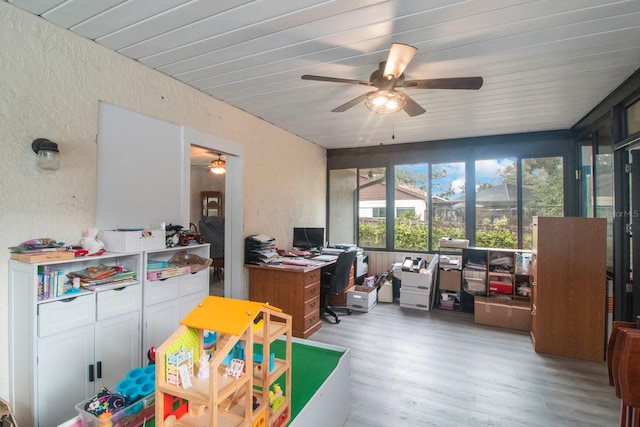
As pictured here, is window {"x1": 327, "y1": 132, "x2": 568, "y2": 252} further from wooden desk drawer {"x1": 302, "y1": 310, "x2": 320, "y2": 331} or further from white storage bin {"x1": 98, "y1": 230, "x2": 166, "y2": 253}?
white storage bin {"x1": 98, "y1": 230, "x2": 166, "y2": 253}

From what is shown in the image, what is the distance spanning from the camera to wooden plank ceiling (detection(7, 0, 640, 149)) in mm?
1670

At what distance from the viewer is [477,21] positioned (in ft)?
5.76

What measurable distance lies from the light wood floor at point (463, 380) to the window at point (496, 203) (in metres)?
1.42

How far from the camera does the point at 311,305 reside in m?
3.35

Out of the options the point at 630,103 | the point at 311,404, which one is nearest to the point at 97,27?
the point at 311,404

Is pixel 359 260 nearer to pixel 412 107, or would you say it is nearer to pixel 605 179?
pixel 412 107

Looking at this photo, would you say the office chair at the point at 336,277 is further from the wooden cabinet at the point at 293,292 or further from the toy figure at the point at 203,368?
the toy figure at the point at 203,368

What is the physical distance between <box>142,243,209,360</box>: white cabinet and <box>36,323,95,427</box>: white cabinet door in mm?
354

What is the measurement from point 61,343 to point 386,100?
2.57m

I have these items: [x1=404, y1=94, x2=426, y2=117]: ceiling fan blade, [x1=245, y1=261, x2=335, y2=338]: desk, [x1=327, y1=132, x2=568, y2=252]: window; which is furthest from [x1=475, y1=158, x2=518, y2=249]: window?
[x1=245, y1=261, x2=335, y2=338]: desk

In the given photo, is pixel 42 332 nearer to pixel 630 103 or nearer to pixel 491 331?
pixel 491 331

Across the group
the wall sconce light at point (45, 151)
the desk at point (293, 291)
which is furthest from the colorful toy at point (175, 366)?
the desk at point (293, 291)

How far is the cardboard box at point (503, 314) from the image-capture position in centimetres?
354

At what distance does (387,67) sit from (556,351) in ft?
10.3
